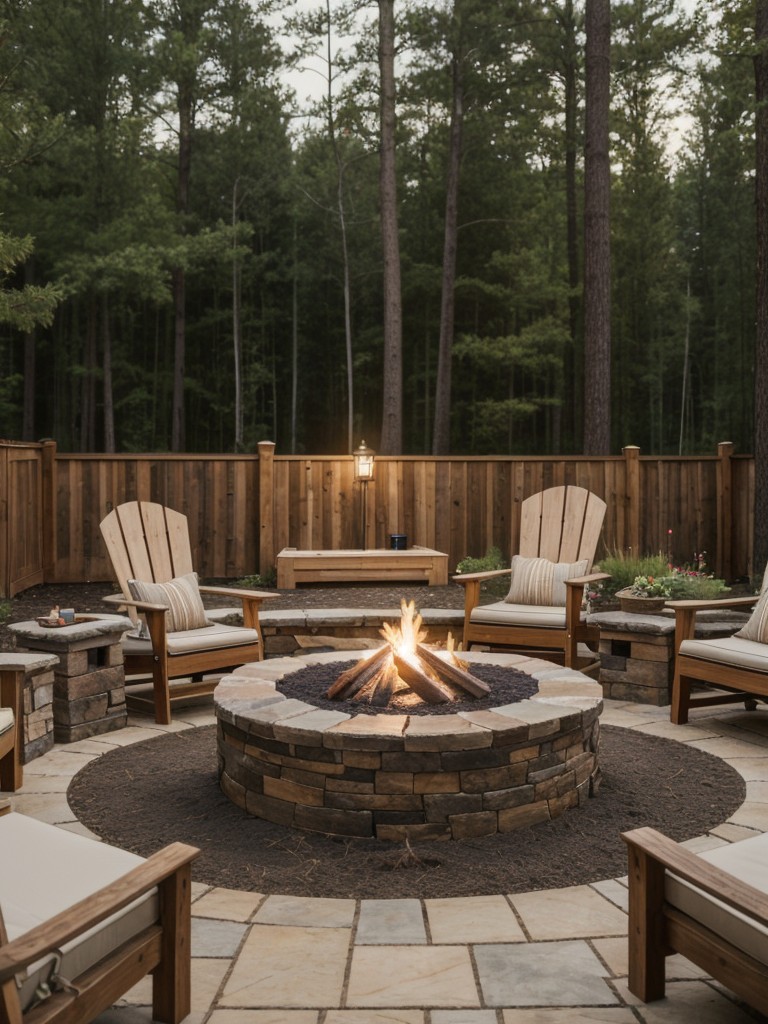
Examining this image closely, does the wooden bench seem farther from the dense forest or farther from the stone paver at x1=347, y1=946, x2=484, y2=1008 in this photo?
the stone paver at x1=347, y1=946, x2=484, y2=1008

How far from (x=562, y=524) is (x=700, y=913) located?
3.70 m

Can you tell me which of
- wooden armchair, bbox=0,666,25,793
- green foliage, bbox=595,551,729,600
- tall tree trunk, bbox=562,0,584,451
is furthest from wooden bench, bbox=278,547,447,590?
tall tree trunk, bbox=562,0,584,451

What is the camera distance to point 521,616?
4617 millimetres

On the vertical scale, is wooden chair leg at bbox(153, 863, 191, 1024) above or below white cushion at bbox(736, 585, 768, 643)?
below

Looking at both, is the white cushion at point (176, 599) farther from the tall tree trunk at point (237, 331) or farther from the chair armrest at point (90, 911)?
the tall tree trunk at point (237, 331)

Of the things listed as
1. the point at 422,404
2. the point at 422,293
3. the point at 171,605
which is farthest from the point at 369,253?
the point at 171,605

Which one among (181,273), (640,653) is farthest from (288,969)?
(181,273)

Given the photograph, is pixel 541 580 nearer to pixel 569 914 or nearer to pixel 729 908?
pixel 569 914

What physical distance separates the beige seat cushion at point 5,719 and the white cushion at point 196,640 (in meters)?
1.07

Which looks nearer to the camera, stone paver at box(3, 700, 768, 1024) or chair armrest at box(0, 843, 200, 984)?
chair armrest at box(0, 843, 200, 984)

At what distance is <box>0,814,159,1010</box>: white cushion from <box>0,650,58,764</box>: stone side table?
1530mm

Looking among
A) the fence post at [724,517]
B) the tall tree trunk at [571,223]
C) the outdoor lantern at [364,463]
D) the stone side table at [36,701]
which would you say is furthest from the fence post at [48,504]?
the tall tree trunk at [571,223]

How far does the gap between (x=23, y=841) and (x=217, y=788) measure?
1.34 metres

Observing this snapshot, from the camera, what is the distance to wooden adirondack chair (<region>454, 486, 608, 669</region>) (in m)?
4.57
